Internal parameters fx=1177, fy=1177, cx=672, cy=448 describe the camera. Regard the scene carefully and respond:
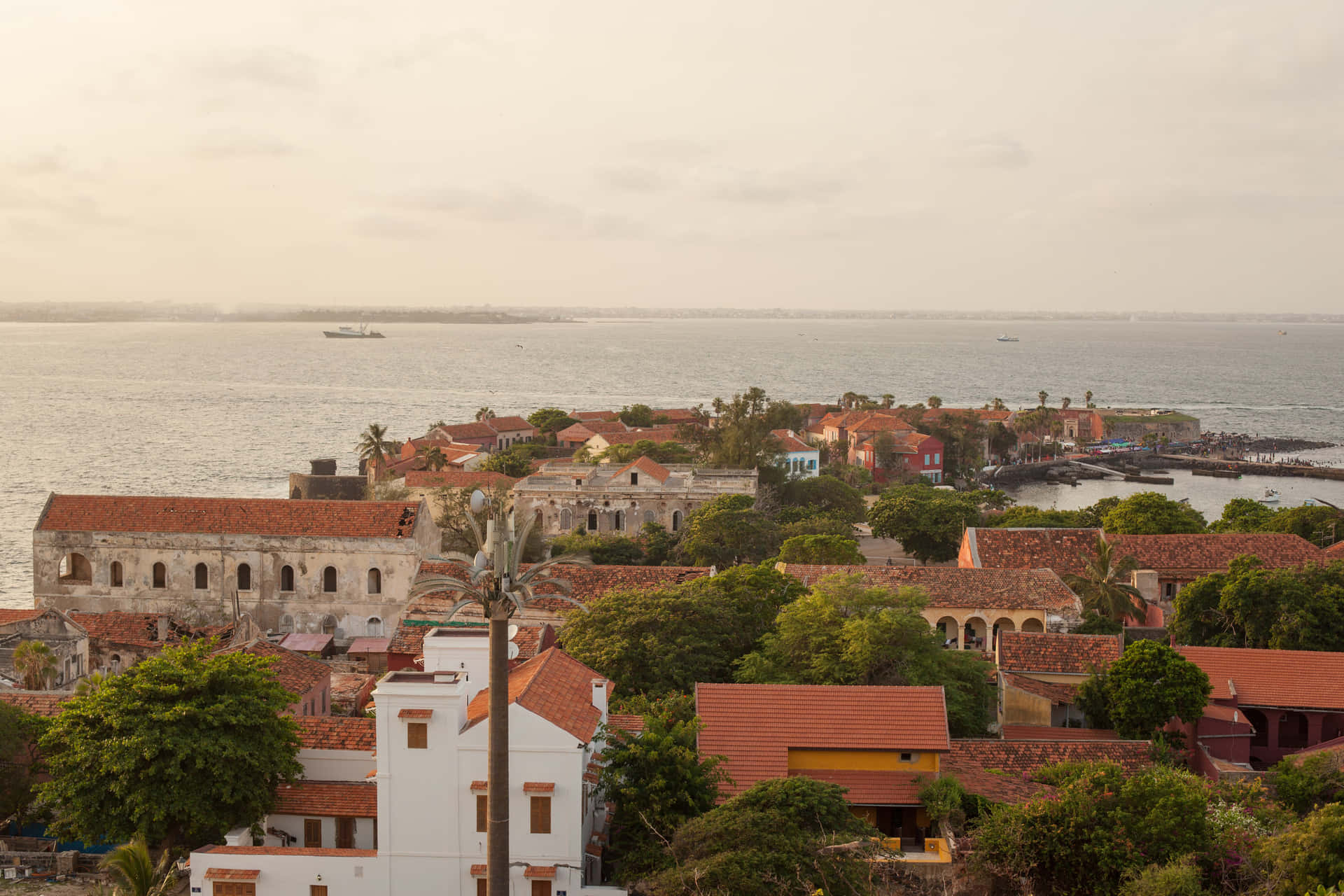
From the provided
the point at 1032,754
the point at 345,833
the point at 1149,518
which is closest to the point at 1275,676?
the point at 1032,754

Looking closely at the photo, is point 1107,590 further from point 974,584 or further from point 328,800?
point 328,800

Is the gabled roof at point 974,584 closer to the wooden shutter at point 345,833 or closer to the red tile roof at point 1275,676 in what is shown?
the red tile roof at point 1275,676

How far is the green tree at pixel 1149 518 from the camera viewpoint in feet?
172

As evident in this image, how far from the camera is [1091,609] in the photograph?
39.9 m

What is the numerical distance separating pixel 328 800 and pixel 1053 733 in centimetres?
1786

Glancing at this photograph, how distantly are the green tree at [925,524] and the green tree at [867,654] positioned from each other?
23823 millimetres

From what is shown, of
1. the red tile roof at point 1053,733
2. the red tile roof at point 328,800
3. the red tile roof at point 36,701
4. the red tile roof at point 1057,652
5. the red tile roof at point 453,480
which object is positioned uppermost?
the red tile roof at point 453,480

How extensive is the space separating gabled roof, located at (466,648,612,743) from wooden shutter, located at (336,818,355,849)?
348 cm

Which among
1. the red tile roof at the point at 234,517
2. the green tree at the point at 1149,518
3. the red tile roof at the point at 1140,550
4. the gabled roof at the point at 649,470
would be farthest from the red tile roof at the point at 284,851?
the gabled roof at the point at 649,470

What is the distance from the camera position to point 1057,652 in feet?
109

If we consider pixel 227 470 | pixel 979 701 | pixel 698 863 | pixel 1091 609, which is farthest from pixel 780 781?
pixel 227 470

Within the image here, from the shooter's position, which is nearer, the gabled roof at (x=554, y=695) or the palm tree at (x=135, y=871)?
the palm tree at (x=135, y=871)

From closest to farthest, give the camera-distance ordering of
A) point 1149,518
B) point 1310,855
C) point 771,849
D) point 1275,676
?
point 1310,855 < point 771,849 < point 1275,676 < point 1149,518

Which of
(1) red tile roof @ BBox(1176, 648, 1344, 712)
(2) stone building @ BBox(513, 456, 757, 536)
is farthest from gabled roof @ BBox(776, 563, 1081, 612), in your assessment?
(2) stone building @ BBox(513, 456, 757, 536)
